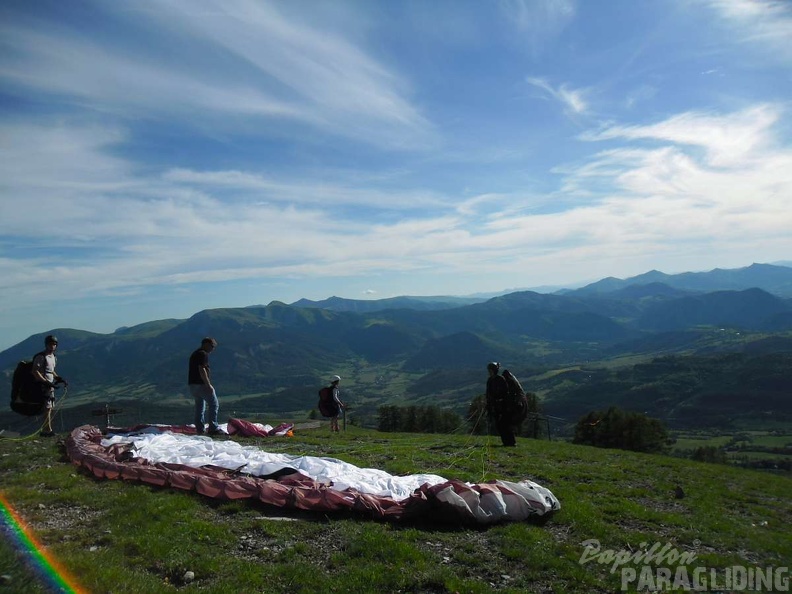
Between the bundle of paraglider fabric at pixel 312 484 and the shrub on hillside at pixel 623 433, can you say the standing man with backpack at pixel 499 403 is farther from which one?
the shrub on hillside at pixel 623 433

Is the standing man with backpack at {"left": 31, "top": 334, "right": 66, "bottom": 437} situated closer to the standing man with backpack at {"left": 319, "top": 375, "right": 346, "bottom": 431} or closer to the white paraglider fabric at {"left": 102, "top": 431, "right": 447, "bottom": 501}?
the white paraglider fabric at {"left": 102, "top": 431, "right": 447, "bottom": 501}

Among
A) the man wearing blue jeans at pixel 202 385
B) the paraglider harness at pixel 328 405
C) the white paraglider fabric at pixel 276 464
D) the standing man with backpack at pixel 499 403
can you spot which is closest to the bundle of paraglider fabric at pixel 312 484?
the white paraglider fabric at pixel 276 464

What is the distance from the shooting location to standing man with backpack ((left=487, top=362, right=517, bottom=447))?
17031 millimetres

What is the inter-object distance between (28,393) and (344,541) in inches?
529

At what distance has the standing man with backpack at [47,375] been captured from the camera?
15.7 metres

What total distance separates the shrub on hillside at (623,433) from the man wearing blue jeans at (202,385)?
30851mm

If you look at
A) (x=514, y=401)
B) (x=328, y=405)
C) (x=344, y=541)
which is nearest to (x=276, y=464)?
(x=344, y=541)

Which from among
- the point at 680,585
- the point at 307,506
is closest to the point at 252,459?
the point at 307,506

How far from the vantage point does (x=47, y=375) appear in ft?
52.8

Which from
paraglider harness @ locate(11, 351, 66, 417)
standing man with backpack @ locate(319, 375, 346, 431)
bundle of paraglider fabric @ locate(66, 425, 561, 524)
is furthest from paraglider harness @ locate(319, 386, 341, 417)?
paraglider harness @ locate(11, 351, 66, 417)

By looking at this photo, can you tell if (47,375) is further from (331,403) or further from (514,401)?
(514,401)

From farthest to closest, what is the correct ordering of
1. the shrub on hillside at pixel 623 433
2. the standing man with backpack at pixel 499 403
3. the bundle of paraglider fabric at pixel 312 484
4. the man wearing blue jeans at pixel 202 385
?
the shrub on hillside at pixel 623 433
the standing man with backpack at pixel 499 403
the man wearing blue jeans at pixel 202 385
the bundle of paraglider fabric at pixel 312 484

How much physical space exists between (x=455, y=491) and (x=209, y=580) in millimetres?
4342

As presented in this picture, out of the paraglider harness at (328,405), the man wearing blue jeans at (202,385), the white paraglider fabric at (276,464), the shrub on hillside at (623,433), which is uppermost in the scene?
the man wearing blue jeans at (202,385)
